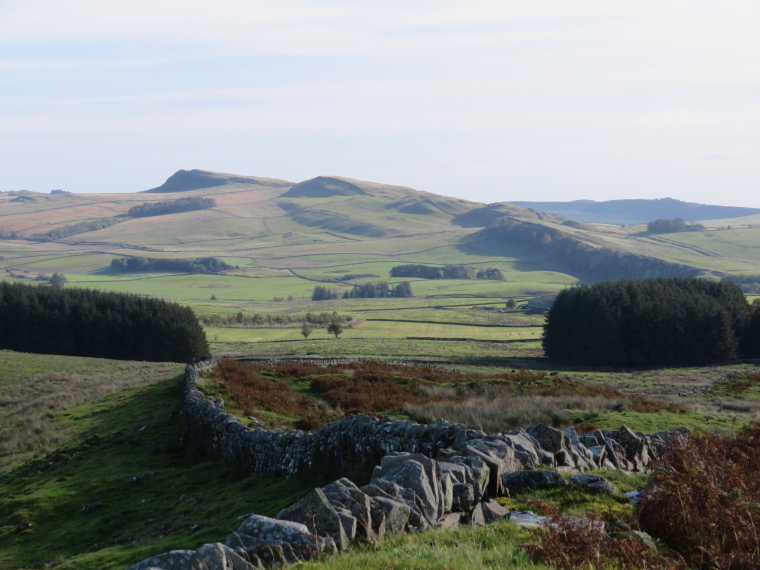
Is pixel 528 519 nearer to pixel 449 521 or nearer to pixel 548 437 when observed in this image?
pixel 449 521

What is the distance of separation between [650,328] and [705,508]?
280 ft

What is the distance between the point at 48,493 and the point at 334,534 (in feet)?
53.7

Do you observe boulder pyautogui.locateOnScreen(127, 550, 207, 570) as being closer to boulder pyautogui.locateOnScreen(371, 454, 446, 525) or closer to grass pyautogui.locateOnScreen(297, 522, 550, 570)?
grass pyautogui.locateOnScreen(297, 522, 550, 570)

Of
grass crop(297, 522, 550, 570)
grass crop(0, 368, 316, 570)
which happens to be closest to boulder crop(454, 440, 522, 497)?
grass crop(297, 522, 550, 570)

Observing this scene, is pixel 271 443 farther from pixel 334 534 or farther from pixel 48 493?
pixel 334 534

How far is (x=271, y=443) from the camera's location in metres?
18.0

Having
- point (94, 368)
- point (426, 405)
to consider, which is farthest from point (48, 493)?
point (94, 368)

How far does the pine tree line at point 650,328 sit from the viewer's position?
3474 inches

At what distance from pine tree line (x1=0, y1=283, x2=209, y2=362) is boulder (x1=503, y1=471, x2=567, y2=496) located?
83816mm

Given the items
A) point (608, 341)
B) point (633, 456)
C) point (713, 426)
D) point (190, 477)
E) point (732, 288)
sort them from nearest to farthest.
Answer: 1. point (633, 456)
2. point (190, 477)
3. point (713, 426)
4. point (608, 341)
5. point (732, 288)

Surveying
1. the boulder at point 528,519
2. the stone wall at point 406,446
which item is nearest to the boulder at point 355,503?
the boulder at point 528,519

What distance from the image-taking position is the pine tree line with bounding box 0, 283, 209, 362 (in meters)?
91.1

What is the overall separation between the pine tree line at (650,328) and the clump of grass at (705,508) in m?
82.5

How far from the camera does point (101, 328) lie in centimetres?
9344
